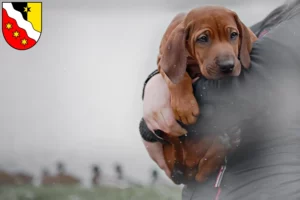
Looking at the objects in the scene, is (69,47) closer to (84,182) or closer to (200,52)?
(200,52)

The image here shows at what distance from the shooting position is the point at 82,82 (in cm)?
244

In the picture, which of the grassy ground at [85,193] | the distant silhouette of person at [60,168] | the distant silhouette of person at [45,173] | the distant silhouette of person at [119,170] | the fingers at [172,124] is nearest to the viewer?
the fingers at [172,124]

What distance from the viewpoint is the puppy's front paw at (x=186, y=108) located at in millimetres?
1634

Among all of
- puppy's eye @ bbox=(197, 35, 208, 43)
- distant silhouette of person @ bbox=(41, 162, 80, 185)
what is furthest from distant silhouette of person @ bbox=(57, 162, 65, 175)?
puppy's eye @ bbox=(197, 35, 208, 43)

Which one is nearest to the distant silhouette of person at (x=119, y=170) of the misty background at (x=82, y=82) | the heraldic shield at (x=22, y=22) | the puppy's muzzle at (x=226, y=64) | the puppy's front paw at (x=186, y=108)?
the misty background at (x=82, y=82)

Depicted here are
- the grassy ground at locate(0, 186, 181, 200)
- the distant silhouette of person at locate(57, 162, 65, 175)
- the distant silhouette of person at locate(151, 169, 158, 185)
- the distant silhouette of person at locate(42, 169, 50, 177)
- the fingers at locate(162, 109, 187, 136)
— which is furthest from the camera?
the grassy ground at locate(0, 186, 181, 200)

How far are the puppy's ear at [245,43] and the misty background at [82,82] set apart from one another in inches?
5.0

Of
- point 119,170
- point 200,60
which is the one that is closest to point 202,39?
point 200,60

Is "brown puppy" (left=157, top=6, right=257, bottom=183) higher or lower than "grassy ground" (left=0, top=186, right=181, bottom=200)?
higher

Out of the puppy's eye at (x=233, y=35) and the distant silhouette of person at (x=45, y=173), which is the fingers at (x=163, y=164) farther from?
the distant silhouette of person at (x=45, y=173)

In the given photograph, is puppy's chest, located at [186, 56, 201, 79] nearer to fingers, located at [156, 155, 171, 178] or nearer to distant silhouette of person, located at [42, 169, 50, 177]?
fingers, located at [156, 155, 171, 178]

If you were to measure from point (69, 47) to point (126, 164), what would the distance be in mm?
573

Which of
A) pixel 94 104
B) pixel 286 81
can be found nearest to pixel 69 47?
pixel 94 104

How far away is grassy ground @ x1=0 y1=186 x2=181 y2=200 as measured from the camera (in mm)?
3727
